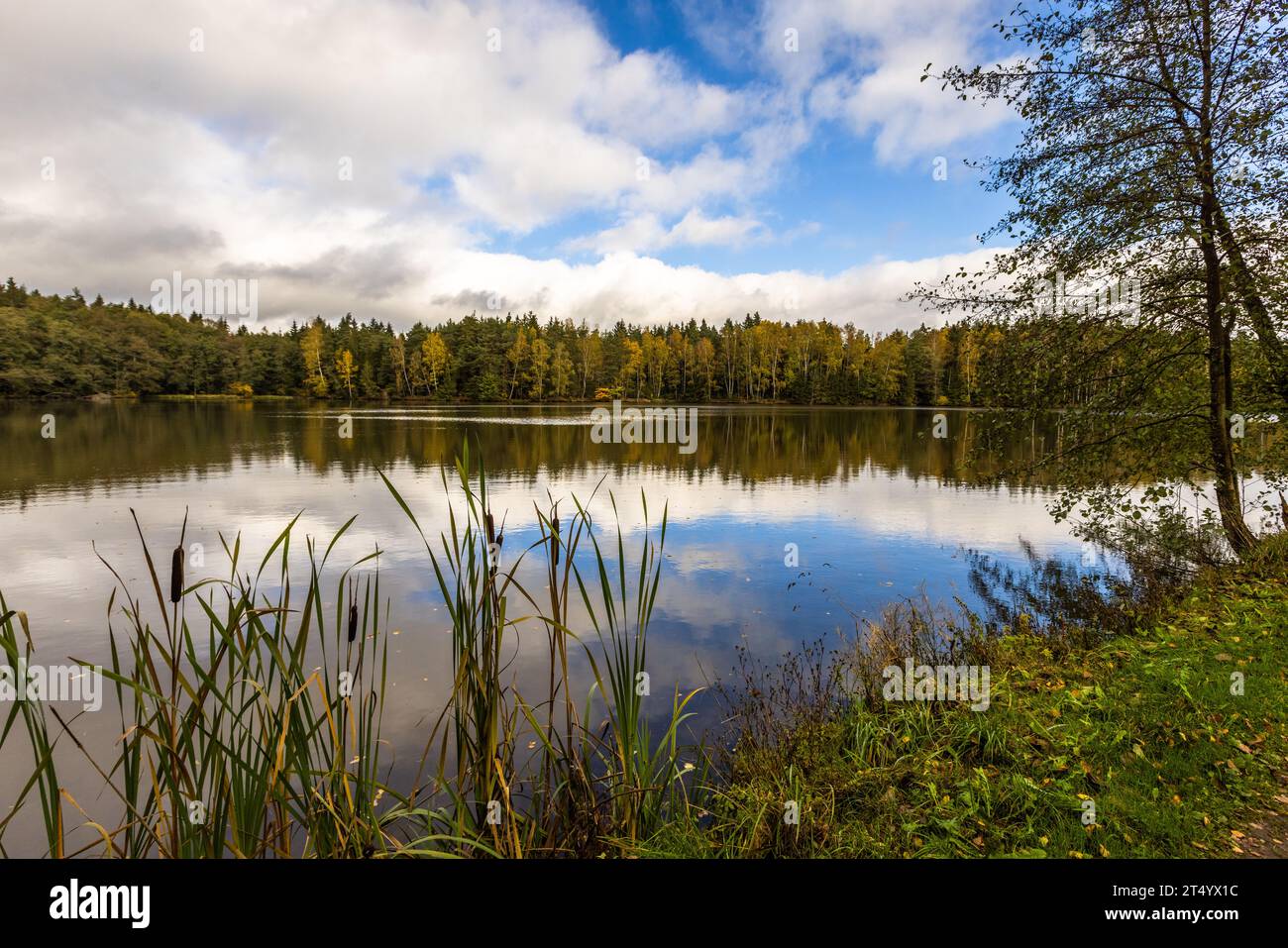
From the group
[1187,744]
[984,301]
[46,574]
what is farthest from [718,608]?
[46,574]

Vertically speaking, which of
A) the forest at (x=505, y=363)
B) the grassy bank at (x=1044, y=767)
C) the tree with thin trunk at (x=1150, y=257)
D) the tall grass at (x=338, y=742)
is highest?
the forest at (x=505, y=363)

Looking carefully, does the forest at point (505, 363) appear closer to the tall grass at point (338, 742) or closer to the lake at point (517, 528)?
the lake at point (517, 528)

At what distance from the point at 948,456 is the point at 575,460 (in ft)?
71.9

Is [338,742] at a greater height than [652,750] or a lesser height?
greater

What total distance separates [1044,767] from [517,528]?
509 inches

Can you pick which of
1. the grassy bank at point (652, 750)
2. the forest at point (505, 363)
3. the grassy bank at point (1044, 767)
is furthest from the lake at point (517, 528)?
the forest at point (505, 363)

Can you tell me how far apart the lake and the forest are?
69.7 m

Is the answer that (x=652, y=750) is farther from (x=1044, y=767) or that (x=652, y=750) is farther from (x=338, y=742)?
(x=338, y=742)

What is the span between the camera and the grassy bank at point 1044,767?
414cm

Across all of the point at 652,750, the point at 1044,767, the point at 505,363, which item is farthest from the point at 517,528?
the point at 505,363

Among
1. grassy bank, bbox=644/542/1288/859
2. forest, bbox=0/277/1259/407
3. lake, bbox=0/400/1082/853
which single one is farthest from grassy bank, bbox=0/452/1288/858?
forest, bbox=0/277/1259/407

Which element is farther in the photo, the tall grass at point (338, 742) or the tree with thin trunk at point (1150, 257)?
the tree with thin trunk at point (1150, 257)

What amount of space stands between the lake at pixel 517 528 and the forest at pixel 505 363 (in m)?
69.7

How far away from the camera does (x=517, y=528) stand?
16016 millimetres
